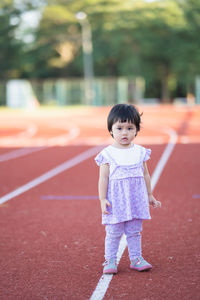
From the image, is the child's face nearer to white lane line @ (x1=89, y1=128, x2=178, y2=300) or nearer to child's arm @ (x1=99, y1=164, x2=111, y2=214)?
child's arm @ (x1=99, y1=164, x2=111, y2=214)

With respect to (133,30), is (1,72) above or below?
below

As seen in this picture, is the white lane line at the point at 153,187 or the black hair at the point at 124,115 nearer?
the white lane line at the point at 153,187

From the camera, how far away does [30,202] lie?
24.2 ft

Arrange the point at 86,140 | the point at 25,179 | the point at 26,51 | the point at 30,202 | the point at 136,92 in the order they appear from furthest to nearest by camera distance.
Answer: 1. the point at 26,51
2. the point at 136,92
3. the point at 86,140
4. the point at 25,179
5. the point at 30,202

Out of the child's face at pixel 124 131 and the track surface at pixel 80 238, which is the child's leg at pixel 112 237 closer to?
the track surface at pixel 80 238

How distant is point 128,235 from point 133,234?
44mm

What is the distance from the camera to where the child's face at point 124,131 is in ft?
13.6


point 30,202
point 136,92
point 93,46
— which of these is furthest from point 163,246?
point 93,46

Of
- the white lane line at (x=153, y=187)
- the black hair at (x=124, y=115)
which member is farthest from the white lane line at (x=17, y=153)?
the black hair at (x=124, y=115)

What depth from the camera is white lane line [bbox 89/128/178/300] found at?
377 cm

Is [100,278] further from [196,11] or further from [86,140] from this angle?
[196,11]

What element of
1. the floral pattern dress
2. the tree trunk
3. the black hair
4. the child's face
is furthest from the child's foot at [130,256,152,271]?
the tree trunk

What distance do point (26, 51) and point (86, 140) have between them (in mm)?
43288

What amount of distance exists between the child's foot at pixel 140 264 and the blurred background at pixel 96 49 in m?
39.8
